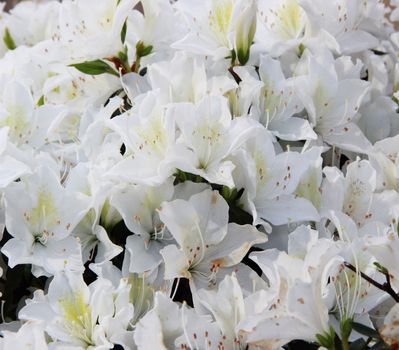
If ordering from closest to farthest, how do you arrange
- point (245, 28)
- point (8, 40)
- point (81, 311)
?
point (81, 311) → point (245, 28) → point (8, 40)

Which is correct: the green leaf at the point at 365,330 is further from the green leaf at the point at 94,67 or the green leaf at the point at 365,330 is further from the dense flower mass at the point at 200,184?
the green leaf at the point at 94,67

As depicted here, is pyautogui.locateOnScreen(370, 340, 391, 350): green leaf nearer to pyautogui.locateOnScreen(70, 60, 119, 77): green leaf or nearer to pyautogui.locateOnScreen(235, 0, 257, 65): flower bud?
pyautogui.locateOnScreen(235, 0, 257, 65): flower bud

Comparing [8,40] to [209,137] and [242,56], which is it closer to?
[242,56]

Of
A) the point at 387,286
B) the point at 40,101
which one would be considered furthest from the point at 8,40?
the point at 387,286

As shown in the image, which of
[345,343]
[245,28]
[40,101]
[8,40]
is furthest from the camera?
[8,40]

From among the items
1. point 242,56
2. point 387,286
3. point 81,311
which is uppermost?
point 242,56

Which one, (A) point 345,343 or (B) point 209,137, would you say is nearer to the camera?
(A) point 345,343

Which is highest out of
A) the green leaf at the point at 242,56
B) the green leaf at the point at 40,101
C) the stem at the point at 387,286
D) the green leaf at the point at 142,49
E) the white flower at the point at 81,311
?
the green leaf at the point at 242,56

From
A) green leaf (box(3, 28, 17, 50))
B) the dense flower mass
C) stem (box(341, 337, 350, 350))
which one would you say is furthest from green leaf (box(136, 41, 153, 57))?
stem (box(341, 337, 350, 350))

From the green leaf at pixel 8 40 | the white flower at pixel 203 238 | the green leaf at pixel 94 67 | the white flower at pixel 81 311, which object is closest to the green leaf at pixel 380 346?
the white flower at pixel 203 238
